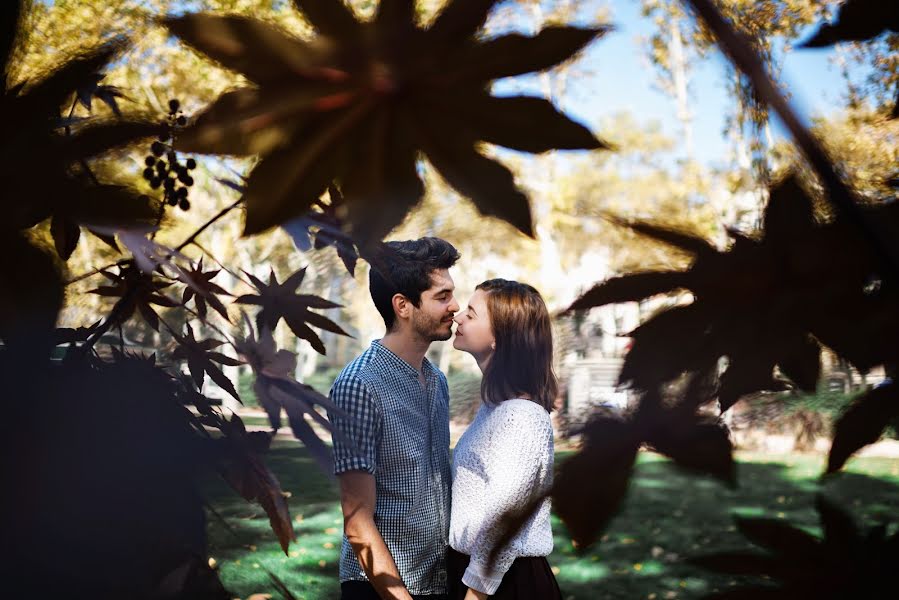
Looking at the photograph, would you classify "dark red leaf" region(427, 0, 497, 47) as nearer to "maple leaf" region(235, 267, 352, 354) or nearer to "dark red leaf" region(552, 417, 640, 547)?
"dark red leaf" region(552, 417, 640, 547)

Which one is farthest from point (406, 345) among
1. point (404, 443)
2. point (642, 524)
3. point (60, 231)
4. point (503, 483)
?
point (642, 524)

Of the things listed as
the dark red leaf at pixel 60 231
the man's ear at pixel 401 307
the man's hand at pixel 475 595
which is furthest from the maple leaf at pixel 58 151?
the man's hand at pixel 475 595

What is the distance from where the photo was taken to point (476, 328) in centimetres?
62

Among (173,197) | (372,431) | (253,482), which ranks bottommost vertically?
(372,431)

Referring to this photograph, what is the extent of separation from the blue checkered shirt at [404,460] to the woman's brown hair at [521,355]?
76cm

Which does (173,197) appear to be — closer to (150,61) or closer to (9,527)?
(150,61)

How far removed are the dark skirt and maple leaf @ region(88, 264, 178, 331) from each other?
1452mm

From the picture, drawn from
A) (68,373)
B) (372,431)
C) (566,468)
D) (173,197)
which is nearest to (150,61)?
(173,197)

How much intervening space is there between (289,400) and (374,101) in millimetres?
195

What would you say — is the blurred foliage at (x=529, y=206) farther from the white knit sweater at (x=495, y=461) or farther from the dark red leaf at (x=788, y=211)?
the white knit sweater at (x=495, y=461)

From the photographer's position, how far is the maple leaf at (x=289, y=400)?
1.26 ft

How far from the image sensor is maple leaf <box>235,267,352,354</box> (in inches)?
25.0

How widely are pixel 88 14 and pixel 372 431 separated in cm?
124

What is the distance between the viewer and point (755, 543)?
0.24 metres
